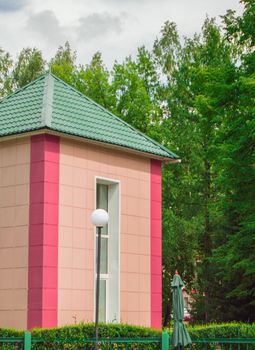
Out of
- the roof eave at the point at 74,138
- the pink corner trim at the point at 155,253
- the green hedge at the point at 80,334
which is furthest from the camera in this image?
the pink corner trim at the point at 155,253

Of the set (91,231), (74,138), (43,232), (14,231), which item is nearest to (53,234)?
(43,232)

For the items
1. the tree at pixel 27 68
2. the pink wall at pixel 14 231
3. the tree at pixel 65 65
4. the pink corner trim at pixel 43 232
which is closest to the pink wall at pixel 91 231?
the pink corner trim at pixel 43 232

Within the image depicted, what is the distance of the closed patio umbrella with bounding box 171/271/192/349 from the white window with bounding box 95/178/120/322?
3.44 m

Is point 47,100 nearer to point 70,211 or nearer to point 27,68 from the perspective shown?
point 70,211

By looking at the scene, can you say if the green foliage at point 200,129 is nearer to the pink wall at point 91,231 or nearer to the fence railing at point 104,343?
the pink wall at point 91,231

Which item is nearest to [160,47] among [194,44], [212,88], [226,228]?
[194,44]

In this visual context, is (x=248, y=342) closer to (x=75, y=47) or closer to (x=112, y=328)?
(x=112, y=328)

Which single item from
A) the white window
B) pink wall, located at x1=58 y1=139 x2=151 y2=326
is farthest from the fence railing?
the white window

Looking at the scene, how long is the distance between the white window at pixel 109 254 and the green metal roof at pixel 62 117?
4.41ft

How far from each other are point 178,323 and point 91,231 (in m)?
4.14

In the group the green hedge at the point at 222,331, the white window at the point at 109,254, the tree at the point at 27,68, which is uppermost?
the tree at the point at 27,68

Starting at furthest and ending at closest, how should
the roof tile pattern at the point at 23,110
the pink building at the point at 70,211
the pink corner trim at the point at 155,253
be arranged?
the pink corner trim at the point at 155,253
the roof tile pattern at the point at 23,110
the pink building at the point at 70,211

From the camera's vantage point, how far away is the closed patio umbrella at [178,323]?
1555cm

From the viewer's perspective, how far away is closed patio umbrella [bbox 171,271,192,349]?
1555 centimetres
